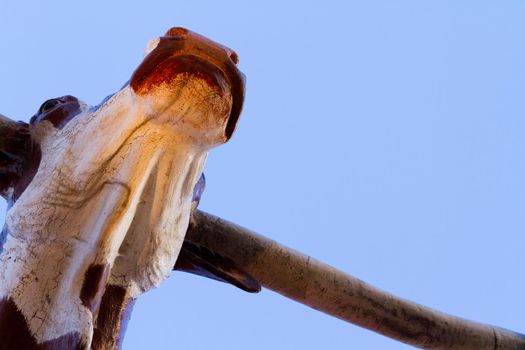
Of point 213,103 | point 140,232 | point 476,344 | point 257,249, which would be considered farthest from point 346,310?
point 213,103

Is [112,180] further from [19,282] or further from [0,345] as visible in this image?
[0,345]

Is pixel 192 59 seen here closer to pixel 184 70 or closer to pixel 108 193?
pixel 184 70

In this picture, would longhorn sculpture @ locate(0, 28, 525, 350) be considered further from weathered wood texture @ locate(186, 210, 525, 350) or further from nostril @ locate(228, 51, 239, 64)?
weathered wood texture @ locate(186, 210, 525, 350)

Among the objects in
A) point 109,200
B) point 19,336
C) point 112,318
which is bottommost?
point 19,336

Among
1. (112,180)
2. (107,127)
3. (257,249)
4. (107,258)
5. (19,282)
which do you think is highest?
(257,249)

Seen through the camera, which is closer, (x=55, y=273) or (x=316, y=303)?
(x=55, y=273)

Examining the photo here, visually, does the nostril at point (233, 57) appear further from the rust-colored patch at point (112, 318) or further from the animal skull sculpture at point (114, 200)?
the rust-colored patch at point (112, 318)

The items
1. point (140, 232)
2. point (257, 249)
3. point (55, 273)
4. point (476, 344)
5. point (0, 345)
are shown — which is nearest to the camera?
point (0, 345)

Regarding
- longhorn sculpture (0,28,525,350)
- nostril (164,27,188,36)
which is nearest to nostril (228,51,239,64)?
longhorn sculpture (0,28,525,350)

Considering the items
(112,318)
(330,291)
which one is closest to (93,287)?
(112,318)
